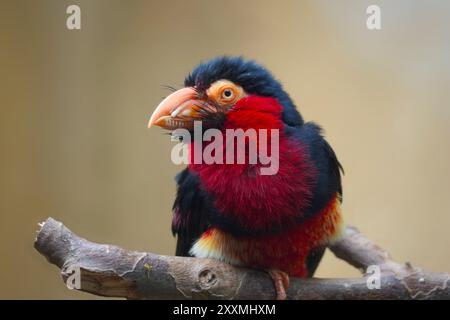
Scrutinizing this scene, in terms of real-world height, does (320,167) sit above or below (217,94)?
below

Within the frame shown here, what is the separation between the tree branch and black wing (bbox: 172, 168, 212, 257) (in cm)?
12

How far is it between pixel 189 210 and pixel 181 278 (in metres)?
0.21

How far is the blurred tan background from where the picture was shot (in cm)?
222

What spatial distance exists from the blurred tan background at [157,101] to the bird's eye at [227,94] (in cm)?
92

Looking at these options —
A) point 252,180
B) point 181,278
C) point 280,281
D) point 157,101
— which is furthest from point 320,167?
point 157,101

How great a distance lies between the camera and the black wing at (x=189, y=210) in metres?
1.30

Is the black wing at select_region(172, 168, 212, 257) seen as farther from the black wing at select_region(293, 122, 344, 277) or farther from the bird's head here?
the black wing at select_region(293, 122, 344, 277)

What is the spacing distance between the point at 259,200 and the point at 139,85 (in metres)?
1.26

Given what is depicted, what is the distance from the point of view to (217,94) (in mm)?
1266

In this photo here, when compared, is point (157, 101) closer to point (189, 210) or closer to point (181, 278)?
point (189, 210)

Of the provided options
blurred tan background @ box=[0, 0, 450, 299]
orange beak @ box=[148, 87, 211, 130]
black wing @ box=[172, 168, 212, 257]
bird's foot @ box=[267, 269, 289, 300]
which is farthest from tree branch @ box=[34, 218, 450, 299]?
blurred tan background @ box=[0, 0, 450, 299]

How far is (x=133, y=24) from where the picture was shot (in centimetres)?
233

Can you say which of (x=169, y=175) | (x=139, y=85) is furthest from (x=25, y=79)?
(x=169, y=175)

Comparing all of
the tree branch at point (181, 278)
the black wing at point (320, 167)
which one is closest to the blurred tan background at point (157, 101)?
the black wing at point (320, 167)
